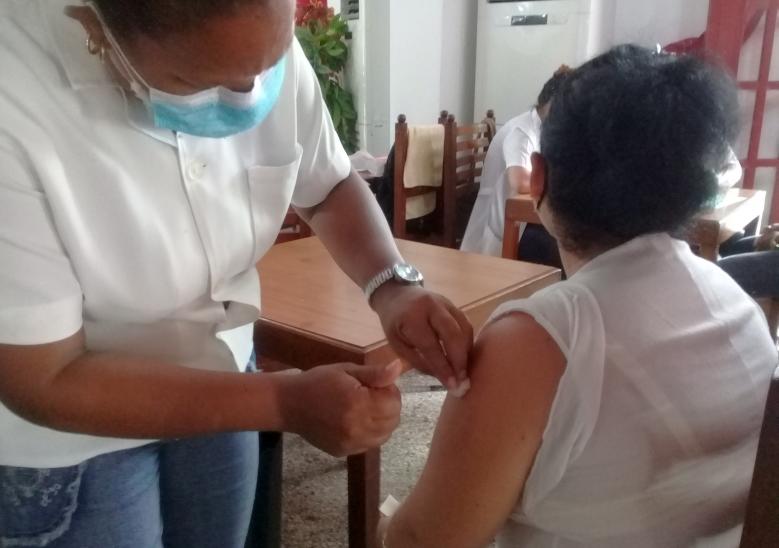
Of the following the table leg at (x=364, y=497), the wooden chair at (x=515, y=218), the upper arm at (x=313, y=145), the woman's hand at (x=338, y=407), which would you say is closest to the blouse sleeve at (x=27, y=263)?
the woman's hand at (x=338, y=407)

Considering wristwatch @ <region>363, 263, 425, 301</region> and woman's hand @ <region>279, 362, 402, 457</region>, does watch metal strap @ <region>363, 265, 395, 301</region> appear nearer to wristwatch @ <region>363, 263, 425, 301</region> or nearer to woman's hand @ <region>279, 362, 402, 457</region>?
wristwatch @ <region>363, 263, 425, 301</region>

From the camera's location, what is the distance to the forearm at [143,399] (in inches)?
27.2

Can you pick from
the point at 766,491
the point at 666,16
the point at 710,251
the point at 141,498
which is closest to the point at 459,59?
the point at 666,16

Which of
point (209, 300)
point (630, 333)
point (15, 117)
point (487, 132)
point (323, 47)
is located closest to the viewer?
point (15, 117)

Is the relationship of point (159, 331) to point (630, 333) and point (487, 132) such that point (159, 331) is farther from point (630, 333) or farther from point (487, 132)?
point (487, 132)

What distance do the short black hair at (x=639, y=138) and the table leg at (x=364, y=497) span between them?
0.87 metres

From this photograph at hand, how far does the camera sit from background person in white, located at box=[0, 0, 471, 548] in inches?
26.2

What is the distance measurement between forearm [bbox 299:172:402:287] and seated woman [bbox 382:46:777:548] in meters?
0.28

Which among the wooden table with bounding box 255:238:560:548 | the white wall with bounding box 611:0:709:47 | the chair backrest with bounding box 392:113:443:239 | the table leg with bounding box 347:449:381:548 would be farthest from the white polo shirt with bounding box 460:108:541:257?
the white wall with bounding box 611:0:709:47

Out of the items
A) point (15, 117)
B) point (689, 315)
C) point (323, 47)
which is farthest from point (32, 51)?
point (323, 47)

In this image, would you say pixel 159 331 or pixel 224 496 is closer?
pixel 159 331

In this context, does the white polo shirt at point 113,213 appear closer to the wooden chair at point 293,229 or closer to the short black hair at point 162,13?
the short black hair at point 162,13

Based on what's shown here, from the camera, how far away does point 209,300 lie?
2.91ft

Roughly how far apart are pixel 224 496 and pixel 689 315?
0.66 meters
